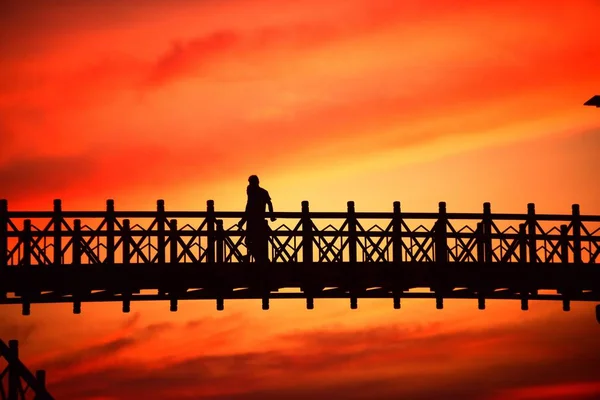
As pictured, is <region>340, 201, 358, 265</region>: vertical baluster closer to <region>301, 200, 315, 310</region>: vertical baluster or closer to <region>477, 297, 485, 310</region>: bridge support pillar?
<region>301, 200, 315, 310</region>: vertical baluster

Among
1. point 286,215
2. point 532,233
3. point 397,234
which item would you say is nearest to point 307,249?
point 286,215

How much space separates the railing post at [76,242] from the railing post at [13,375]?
13.0 feet

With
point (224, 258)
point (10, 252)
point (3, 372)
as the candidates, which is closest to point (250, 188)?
A: point (224, 258)

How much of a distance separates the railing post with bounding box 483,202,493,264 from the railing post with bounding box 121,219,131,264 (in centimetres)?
954

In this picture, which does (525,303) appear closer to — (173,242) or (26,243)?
(173,242)

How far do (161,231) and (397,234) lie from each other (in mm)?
6206

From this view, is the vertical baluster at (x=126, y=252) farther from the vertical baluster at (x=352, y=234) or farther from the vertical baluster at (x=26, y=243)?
the vertical baluster at (x=352, y=234)

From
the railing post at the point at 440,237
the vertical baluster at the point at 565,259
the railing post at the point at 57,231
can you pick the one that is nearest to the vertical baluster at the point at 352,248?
the railing post at the point at 440,237

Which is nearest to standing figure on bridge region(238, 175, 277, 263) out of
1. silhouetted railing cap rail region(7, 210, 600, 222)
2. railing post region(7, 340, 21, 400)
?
silhouetted railing cap rail region(7, 210, 600, 222)

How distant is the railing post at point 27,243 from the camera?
31656 millimetres

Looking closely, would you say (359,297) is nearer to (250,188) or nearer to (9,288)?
(250,188)

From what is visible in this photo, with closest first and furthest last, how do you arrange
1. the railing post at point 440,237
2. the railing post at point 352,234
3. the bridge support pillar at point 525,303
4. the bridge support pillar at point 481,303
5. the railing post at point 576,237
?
the railing post at point 352,234 → the railing post at point 440,237 → the bridge support pillar at point 481,303 → the bridge support pillar at point 525,303 → the railing post at point 576,237

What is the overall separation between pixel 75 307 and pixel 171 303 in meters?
2.39

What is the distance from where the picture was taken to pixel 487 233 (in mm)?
34750
